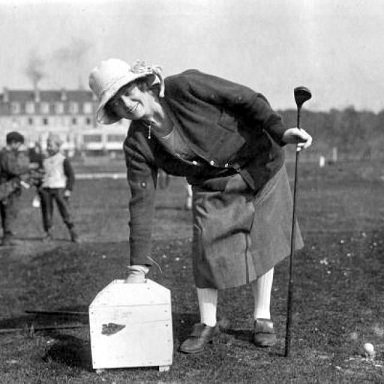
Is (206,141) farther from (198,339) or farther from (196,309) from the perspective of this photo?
(196,309)

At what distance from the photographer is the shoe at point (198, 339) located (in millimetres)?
4254

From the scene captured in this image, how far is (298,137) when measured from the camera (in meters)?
3.90

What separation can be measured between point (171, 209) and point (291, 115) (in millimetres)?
12783

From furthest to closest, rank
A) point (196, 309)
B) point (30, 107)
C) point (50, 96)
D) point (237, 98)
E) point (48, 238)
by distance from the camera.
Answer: point (50, 96) → point (30, 107) → point (48, 238) → point (196, 309) → point (237, 98)

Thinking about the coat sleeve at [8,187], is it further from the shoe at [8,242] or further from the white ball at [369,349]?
the white ball at [369,349]

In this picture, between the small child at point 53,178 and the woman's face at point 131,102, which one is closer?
the woman's face at point 131,102

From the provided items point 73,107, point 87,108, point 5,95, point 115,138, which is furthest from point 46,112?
point 115,138

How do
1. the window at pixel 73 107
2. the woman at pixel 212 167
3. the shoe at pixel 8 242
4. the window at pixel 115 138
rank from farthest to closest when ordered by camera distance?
the window at pixel 73 107 < the window at pixel 115 138 < the shoe at pixel 8 242 < the woman at pixel 212 167

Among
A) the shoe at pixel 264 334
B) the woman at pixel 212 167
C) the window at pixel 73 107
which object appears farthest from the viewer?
the window at pixel 73 107

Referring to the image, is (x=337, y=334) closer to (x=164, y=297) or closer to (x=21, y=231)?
(x=164, y=297)

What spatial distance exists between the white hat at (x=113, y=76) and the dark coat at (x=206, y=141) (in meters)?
0.20

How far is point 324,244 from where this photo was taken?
8.71 metres

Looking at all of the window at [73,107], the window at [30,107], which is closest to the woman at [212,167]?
the window at [30,107]

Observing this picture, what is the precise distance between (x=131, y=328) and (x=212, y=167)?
1122 mm
